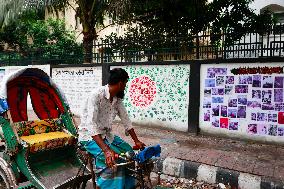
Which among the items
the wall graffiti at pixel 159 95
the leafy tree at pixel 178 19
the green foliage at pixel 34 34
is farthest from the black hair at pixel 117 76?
the green foliage at pixel 34 34

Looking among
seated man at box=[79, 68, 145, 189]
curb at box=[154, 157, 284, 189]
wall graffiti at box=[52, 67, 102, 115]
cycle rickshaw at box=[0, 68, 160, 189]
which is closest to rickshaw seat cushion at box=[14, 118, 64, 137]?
cycle rickshaw at box=[0, 68, 160, 189]

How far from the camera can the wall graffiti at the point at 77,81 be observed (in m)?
9.55

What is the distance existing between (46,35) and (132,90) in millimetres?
10138

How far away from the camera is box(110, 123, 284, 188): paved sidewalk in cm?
509

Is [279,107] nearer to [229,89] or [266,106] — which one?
[266,106]

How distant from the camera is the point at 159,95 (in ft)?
26.9

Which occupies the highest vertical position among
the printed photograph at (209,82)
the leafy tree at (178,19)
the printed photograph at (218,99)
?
the leafy tree at (178,19)

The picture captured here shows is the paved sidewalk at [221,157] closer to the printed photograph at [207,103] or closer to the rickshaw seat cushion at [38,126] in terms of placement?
the printed photograph at [207,103]

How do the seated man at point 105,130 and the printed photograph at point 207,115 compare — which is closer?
the seated man at point 105,130

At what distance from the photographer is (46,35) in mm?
17266

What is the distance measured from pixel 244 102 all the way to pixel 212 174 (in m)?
2.24

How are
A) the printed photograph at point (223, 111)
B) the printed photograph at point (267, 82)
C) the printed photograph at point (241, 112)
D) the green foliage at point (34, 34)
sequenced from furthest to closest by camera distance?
the green foliage at point (34, 34) < the printed photograph at point (223, 111) < the printed photograph at point (241, 112) < the printed photograph at point (267, 82)

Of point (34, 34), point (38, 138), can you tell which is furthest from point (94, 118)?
point (34, 34)

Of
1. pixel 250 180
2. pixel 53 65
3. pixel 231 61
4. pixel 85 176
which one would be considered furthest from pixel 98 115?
pixel 53 65
